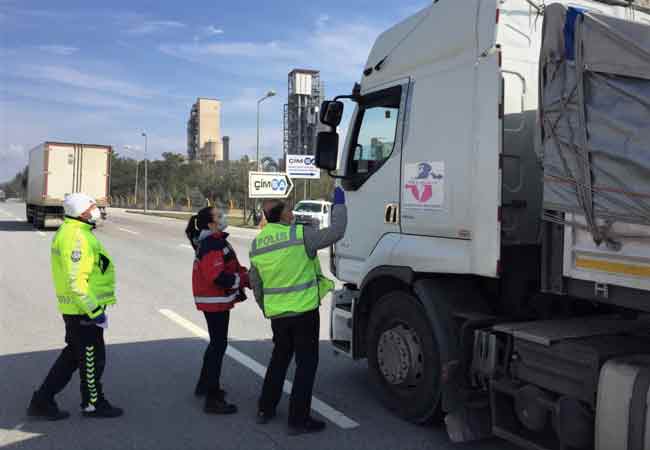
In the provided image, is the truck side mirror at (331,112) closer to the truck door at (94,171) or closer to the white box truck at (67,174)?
the white box truck at (67,174)

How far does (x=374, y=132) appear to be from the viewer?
16.1 ft

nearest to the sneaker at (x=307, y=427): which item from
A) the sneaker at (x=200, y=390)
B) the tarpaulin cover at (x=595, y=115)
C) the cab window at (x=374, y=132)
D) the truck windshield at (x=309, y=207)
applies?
the sneaker at (x=200, y=390)

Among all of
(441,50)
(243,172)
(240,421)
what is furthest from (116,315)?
(243,172)

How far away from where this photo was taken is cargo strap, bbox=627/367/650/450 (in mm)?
2830

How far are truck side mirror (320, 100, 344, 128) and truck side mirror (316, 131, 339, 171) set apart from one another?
0.10 meters

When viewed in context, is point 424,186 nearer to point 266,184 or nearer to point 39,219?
point 266,184

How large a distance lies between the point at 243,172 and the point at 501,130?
57.7 metres

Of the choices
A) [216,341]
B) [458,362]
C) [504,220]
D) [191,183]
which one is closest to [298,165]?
[216,341]

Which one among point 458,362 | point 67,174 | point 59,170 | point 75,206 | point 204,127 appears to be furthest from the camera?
point 204,127

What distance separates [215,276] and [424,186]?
5.79ft

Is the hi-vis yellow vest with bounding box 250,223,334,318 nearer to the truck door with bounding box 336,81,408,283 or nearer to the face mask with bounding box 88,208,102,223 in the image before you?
the truck door with bounding box 336,81,408,283

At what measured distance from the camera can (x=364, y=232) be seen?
16.1 ft

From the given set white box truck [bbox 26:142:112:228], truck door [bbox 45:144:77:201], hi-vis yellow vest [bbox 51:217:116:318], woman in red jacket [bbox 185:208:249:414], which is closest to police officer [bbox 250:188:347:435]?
woman in red jacket [bbox 185:208:249:414]

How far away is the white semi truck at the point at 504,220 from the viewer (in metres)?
2.96
